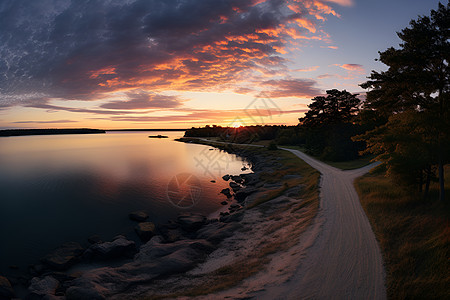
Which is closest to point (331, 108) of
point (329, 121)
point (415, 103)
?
point (329, 121)

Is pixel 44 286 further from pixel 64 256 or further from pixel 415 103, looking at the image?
pixel 415 103

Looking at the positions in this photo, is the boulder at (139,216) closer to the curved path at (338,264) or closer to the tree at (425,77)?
the curved path at (338,264)

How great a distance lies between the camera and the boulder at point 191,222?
22466 millimetres

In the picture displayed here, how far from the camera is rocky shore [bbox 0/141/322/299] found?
12.2 meters

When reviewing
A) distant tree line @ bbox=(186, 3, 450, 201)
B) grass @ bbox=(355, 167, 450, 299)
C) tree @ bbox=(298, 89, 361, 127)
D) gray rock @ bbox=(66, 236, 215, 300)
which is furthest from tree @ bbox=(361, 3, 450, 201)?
tree @ bbox=(298, 89, 361, 127)

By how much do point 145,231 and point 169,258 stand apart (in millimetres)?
7484

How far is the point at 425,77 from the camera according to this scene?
15648 millimetres

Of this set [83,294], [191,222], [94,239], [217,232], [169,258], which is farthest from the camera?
[191,222]

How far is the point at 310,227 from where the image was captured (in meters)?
16.1

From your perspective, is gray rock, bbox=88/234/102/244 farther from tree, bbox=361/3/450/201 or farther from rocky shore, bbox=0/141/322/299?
tree, bbox=361/3/450/201

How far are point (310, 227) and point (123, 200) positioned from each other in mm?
25846

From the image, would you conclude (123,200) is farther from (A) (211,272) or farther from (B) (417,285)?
(B) (417,285)

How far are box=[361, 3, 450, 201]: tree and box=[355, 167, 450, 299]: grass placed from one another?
2675 mm

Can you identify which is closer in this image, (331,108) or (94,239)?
(94,239)
